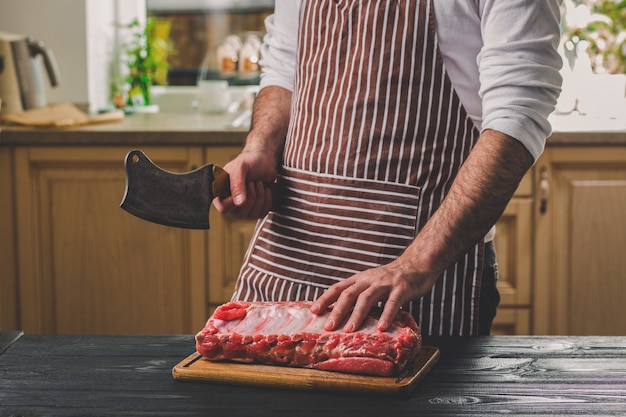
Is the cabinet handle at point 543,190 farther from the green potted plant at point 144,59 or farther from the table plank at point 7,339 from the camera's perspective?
the table plank at point 7,339

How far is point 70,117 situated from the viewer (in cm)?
274

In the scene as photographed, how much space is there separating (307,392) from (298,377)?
2cm

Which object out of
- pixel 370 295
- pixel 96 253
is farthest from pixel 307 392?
pixel 96 253

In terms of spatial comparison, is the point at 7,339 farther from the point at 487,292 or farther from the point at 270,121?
the point at 487,292

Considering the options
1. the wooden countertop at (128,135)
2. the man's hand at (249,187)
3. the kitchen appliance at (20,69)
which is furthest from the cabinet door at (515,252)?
the kitchen appliance at (20,69)

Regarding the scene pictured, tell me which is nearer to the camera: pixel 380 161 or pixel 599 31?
pixel 380 161

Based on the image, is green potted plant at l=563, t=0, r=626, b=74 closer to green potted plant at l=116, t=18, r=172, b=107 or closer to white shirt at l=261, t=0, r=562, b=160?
green potted plant at l=116, t=18, r=172, b=107

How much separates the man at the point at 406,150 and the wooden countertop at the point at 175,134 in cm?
96

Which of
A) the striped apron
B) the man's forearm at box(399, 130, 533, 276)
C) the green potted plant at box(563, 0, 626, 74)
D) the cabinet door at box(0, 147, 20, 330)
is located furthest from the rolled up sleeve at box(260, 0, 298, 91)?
the green potted plant at box(563, 0, 626, 74)

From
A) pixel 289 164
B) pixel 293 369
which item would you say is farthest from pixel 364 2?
pixel 293 369

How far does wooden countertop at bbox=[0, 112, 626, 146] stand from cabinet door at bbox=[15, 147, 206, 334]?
34mm

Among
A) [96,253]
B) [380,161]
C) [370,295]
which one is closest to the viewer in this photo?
[370,295]

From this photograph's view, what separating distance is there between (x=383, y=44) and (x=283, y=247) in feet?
1.22

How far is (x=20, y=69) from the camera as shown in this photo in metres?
2.88
